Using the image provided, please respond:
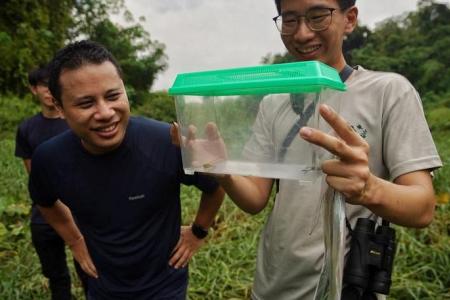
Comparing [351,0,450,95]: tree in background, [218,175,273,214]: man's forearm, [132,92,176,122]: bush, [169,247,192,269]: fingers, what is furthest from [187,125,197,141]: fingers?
[351,0,450,95]: tree in background

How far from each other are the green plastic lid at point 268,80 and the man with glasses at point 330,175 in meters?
0.16

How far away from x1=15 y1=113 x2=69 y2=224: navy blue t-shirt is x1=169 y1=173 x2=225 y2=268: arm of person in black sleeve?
1344mm

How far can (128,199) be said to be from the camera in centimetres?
164

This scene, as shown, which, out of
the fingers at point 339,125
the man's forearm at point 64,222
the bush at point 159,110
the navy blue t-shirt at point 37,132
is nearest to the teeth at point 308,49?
the fingers at point 339,125

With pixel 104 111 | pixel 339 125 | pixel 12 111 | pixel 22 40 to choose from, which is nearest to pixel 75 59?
pixel 104 111

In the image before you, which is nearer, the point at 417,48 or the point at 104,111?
the point at 104,111

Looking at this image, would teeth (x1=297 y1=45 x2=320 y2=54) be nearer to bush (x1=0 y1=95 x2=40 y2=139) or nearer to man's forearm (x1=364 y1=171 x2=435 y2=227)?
Result: man's forearm (x1=364 y1=171 x2=435 y2=227)

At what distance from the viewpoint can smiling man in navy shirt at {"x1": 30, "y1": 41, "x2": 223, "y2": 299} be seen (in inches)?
60.6

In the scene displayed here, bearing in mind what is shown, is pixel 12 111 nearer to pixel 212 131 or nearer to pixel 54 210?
pixel 54 210

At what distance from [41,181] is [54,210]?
275 mm

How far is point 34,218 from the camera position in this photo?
2838 millimetres

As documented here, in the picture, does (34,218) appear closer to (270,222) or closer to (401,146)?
(270,222)

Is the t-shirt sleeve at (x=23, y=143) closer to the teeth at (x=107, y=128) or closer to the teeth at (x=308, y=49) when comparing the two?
the teeth at (x=107, y=128)

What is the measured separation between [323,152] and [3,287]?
3234mm
